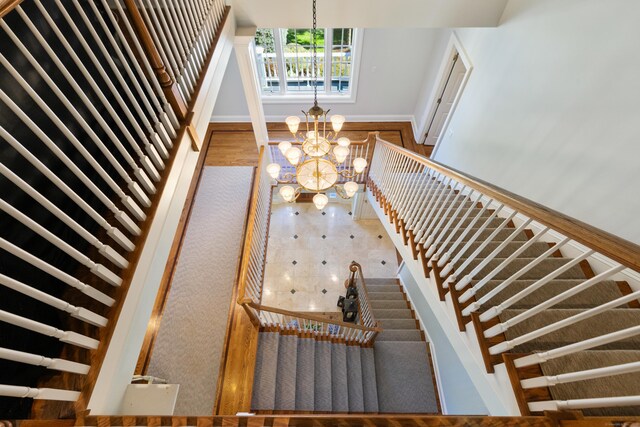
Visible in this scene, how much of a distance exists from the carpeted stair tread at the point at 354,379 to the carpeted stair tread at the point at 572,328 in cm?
253

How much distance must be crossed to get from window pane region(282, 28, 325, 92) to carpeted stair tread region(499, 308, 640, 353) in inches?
186

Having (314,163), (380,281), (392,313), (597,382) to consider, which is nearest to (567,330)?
(597,382)

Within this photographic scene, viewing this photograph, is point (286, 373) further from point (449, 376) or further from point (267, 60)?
point (267, 60)

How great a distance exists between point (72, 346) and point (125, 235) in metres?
0.55

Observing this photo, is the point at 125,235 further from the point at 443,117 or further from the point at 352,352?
the point at 443,117

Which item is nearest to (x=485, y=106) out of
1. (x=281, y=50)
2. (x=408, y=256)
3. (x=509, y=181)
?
(x=509, y=181)

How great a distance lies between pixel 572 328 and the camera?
167 centimetres

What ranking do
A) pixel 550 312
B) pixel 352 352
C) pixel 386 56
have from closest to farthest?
pixel 550 312, pixel 352 352, pixel 386 56

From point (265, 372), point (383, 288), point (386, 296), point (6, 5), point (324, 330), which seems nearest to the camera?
point (6, 5)

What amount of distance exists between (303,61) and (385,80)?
1.72 metres

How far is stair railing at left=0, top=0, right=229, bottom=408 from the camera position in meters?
0.98

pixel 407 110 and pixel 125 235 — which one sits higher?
pixel 407 110

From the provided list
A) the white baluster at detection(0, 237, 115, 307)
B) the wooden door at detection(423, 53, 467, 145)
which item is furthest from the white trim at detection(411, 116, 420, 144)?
the white baluster at detection(0, 237, 115, 307)

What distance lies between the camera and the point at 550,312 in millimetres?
1722
